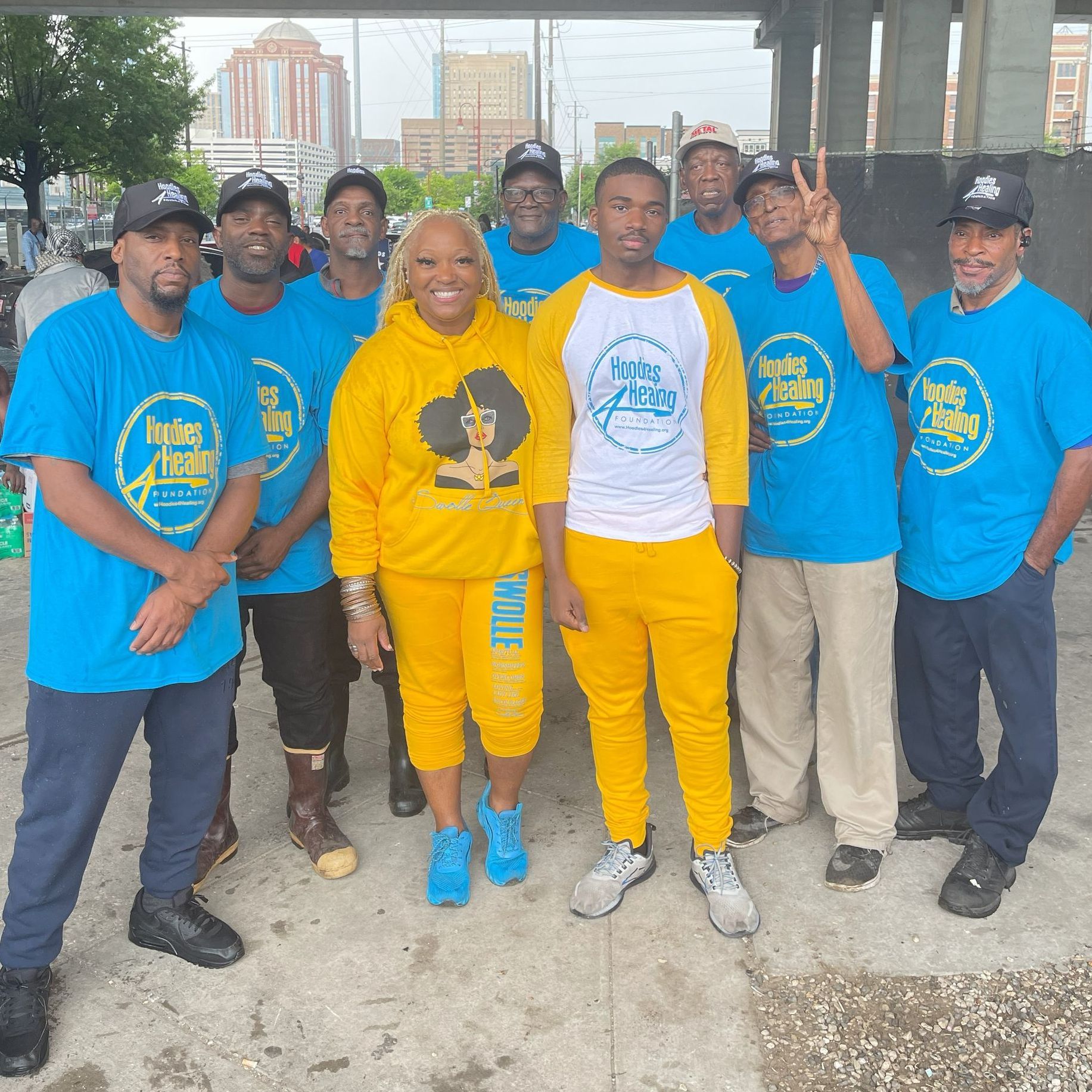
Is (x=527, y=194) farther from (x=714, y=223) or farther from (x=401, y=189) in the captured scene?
(x=401, y=189)

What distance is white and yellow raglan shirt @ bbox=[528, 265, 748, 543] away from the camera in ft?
9.64

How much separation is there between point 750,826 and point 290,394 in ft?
6.95

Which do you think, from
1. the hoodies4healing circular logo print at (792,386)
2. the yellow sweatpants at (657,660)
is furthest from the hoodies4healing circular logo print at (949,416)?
the yellow sweatpants at (657,660)

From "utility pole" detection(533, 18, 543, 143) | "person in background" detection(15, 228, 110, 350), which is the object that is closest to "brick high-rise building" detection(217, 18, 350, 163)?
"utility pole" detection(533, 18, 543, 143)

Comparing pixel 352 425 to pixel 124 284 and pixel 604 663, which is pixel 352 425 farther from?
pixel 604 663

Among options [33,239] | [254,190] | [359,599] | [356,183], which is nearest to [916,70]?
[33,239]

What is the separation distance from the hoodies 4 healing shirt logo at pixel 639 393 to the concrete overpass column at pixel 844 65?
2066cm

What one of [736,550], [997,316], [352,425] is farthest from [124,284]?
[997,316]

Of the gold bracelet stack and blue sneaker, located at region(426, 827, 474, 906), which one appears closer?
the gold bracelet stack

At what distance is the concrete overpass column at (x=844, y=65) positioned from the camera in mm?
21766

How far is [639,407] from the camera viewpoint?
9.67ft

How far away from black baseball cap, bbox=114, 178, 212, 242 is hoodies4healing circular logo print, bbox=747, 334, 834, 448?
168 cm

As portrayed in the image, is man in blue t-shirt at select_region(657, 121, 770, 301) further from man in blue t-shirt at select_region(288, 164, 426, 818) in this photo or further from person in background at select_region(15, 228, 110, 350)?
person in background at select_region(15, 228, 110, 350)

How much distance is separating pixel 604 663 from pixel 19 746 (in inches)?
106
